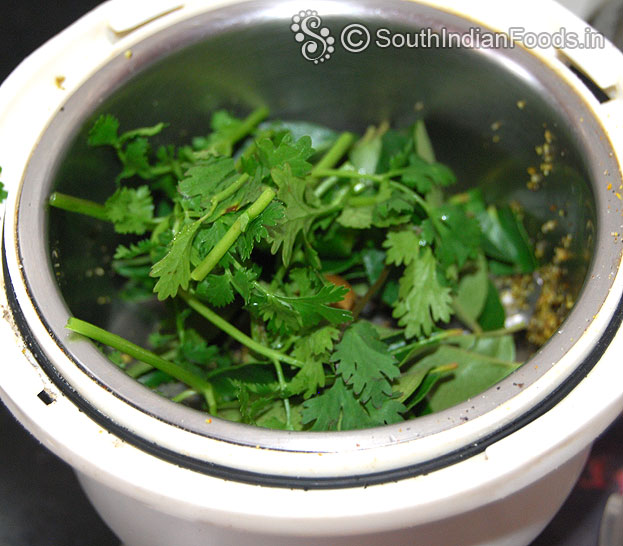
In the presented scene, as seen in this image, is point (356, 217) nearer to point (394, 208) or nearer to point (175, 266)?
point (394, 208)

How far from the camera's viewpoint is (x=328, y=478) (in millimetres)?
534

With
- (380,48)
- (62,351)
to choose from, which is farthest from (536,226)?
(62,351)

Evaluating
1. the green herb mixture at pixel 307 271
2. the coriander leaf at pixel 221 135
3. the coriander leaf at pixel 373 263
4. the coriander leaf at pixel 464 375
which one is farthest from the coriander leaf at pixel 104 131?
the coriander leaf at pixel 464 375

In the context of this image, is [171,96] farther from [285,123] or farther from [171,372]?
[171,372]

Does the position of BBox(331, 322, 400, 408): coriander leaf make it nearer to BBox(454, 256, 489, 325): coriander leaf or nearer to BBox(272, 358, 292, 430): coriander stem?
BBox(272, 358, 292, 430): coriander stem

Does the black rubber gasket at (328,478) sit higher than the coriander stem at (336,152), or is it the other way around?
the coriander stem at (336,152)

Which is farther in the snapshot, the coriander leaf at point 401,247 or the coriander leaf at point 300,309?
the coriander leaf at point 401,247

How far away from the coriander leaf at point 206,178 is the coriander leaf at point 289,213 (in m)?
0.07

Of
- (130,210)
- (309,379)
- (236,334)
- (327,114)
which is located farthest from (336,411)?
(327,114)

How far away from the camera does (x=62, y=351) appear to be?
1.96 feet

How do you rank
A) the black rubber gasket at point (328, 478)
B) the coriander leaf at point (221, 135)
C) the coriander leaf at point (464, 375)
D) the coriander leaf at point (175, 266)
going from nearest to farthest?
the black rubber gasket at point (328, 478) < the coriander leaf at point (175, 266) < the coriander leaf at point (464, 375) < the coriander leaf at point (221, 135)

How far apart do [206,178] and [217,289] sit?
4.9 inches

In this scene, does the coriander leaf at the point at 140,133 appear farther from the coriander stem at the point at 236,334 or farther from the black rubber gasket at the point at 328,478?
the black rubber gasket at the point at 328,478

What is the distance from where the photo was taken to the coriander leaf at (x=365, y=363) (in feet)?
2.12
